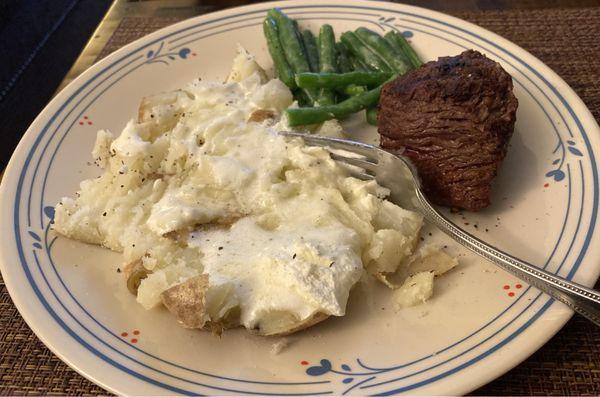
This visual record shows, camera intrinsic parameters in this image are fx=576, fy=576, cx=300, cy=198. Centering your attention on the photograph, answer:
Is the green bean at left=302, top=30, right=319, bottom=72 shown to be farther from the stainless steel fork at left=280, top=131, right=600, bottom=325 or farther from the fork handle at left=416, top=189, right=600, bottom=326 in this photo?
the fork handle at left=416, top=189, right=600, bottom=326

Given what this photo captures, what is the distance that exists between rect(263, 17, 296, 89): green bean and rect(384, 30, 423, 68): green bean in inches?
27.6

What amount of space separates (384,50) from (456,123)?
115 cm

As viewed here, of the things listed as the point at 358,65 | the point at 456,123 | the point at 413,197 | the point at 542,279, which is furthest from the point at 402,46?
the point at 542,279

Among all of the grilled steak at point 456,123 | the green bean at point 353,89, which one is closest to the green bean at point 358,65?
the green bean at point 353,89

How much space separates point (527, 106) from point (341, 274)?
1620 mm

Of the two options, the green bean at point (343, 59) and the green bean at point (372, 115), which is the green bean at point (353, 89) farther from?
the green bean at point (343, 59)

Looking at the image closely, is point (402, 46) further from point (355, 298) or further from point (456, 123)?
point (355, 298)

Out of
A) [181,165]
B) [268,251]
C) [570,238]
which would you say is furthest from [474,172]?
[181,165]

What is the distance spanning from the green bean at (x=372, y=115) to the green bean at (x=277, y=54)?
21.0 inches

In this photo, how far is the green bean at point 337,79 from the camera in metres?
3.44

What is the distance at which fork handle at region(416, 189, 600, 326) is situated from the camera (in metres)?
2.05

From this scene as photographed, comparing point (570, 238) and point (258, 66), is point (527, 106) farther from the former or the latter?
point (258, 66)

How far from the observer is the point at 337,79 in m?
3.47

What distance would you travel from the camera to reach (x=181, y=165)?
119 inches
